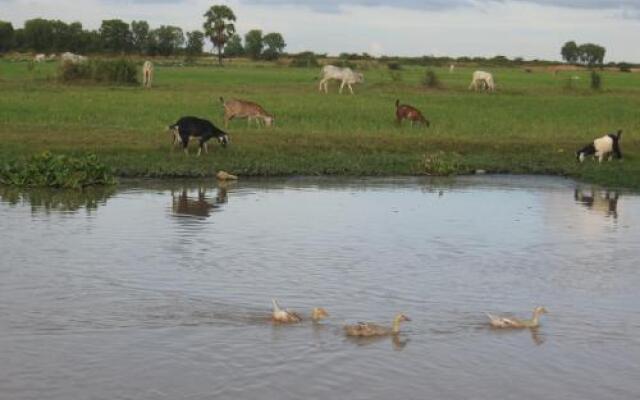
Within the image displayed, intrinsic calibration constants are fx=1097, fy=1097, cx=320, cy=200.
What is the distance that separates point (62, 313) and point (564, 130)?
21.5 meters

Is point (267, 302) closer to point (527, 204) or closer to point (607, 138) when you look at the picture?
Result: point (527, 204)

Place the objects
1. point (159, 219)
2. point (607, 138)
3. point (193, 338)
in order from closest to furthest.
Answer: point (193, 338) → point (159, 219) → point (607, 138)

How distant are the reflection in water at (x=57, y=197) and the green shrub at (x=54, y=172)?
127 mm

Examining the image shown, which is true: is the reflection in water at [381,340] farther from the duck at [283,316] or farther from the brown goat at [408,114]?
the brown goat at [408,114]

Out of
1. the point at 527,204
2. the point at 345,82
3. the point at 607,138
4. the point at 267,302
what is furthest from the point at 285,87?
the point at 267,302

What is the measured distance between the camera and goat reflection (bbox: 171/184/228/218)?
56.0 feet

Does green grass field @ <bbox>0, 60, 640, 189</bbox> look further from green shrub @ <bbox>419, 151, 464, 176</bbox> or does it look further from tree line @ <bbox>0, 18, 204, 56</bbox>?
tree line @ <bbox>0, 18, 204, 56</bbox>

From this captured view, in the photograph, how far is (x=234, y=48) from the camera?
105 meters

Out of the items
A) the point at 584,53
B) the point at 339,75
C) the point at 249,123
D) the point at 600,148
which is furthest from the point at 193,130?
the point at 584,53

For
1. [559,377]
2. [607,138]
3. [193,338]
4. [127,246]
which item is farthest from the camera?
[607,138]

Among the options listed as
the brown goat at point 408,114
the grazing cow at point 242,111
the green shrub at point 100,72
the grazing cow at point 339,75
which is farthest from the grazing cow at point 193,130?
the green shrub at point 100,72

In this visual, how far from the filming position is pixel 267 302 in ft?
36.8

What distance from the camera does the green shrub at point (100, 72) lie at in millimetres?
42469

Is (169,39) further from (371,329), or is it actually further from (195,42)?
(371,329)
